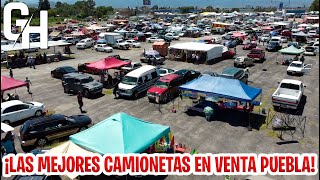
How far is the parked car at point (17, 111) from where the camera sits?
63.4 ft

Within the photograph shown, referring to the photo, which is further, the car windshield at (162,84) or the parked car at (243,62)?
the parked car at (243,62)

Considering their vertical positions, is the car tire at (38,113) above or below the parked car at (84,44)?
below

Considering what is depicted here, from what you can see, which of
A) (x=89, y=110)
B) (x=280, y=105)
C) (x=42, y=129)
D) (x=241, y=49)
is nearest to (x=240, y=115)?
(x=280, y=105)

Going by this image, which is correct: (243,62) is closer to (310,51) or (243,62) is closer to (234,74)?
(234,74)

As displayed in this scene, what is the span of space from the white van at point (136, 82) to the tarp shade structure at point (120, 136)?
10.1m

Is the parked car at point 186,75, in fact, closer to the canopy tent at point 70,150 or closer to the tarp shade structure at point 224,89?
the tarp shade structure at point 224,89

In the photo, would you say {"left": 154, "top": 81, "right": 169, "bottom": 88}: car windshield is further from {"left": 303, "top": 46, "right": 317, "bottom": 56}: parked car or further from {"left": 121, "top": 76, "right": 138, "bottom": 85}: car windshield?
{"left": 303, "top": 46, "right": 317, "bottom": 56}: parked car

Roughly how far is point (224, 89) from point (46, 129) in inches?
457

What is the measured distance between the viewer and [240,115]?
69.4 feet

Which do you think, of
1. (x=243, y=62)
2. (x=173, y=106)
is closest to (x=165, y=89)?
(x=173, y=106)

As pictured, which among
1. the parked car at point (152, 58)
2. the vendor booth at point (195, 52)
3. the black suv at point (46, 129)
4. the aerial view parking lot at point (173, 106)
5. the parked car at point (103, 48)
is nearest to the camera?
the black suv at point (46, 129)

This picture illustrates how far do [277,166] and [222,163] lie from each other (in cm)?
264

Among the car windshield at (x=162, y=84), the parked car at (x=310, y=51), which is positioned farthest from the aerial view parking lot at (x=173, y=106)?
the parked car at (x=310, y=51)

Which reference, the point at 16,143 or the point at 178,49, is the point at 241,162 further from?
the point at 178,49
